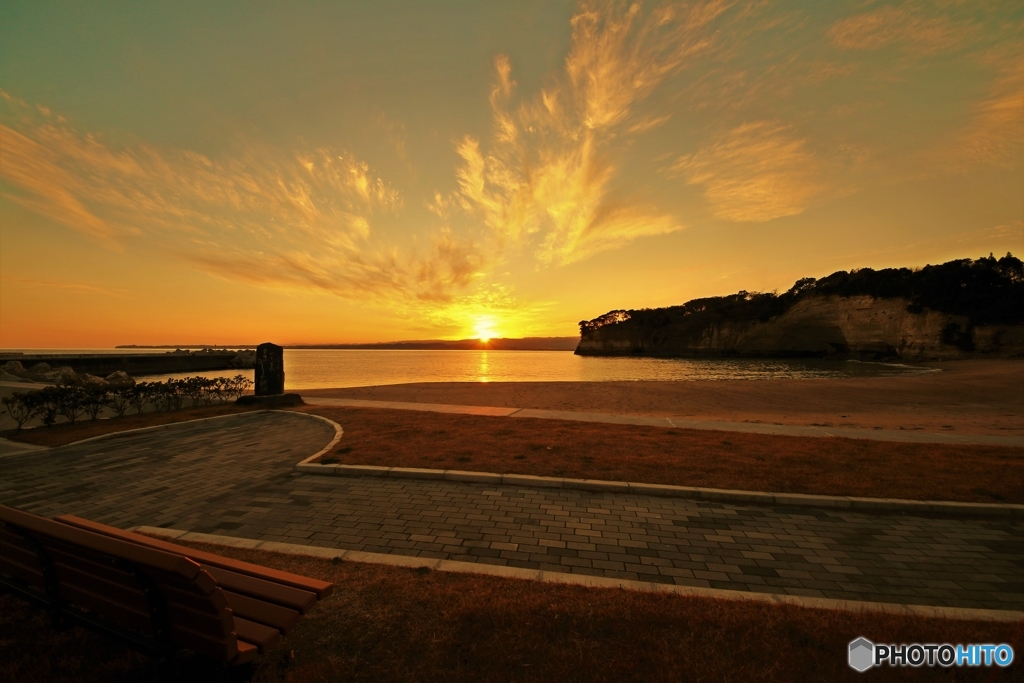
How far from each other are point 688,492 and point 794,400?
1769 centimetres

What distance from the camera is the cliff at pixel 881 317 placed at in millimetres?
58469

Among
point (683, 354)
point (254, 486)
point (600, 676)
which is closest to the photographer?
point (600, 676)

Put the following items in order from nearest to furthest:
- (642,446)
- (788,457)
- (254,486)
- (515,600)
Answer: (515,600)
(254,486)
(788,457)
(642,446)

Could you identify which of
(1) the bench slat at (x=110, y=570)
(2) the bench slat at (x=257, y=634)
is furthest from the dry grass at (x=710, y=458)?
(1) the bench slat at (x=110, y=570)

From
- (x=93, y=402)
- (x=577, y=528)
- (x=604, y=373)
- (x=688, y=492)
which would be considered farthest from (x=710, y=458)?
(x=604, y=373)

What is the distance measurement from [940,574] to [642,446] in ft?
15.6

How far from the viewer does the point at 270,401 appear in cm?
1527

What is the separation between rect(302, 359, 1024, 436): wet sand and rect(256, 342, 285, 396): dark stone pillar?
15.9ft

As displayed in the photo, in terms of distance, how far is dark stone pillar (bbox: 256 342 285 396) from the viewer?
637 inches

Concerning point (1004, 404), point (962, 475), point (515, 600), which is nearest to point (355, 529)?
point (515, 600)

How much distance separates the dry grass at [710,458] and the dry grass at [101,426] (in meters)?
6.33

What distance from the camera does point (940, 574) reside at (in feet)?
13.8

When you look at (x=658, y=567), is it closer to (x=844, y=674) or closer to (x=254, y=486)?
(x=844, y=674)

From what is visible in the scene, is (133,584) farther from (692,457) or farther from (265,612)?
(692,457)
